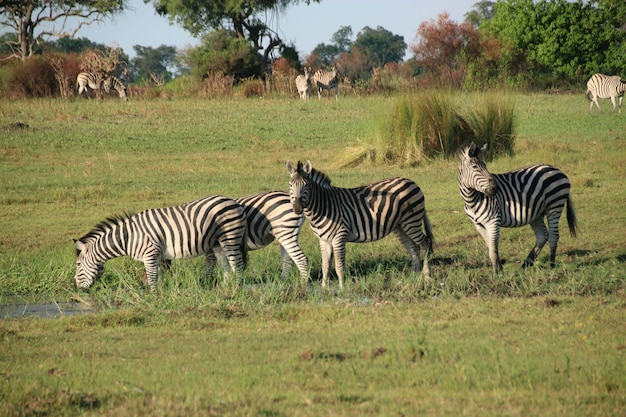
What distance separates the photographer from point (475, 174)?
975 cm

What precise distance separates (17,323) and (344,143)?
42.1ft

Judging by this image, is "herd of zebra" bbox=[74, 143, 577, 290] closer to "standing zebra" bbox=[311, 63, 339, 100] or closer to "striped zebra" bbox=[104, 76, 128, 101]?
"striped zebra" bbox=[104, 76, 128, 101]

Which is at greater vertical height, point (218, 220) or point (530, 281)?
point (218, 220)

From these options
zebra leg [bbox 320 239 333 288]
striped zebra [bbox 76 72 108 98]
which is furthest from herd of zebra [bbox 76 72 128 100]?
zebra leg [bbox 320 239 333 288]

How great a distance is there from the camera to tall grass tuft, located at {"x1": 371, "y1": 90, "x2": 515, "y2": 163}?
17438 millimetres

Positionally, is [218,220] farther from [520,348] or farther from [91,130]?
[91,130]

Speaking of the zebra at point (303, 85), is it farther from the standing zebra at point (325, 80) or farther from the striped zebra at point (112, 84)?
the striped zebra at point (112, 84)

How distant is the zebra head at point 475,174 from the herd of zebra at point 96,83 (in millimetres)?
20487

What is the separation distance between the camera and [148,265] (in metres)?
9.41

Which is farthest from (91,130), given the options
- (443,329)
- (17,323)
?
(443,329)

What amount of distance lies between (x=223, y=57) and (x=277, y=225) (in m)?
25.0

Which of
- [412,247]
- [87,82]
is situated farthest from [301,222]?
[87,82]

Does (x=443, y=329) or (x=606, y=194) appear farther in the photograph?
(x=606, y=194)

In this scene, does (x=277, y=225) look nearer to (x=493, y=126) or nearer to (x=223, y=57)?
(x=493, y=126)
